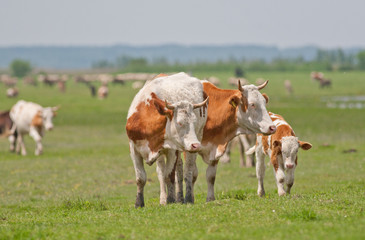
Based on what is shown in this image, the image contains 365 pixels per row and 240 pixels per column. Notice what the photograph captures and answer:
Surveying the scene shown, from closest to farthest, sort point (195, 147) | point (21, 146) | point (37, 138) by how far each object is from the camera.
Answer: point (195, 147) < point (37, 138) < point (21, 146)

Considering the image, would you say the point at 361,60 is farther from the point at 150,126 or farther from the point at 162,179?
the point at 150,126

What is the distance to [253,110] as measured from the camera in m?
13.2

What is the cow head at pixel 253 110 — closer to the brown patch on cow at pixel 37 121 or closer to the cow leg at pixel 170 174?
the cow leg at pixel 170 174

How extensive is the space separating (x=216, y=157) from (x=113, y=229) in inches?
165

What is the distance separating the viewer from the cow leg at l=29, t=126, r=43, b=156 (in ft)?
93.2

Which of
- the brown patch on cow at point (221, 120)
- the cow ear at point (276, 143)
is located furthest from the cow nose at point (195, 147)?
the cow ear at point (276, 143)

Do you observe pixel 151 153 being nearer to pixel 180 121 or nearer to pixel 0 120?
pixel 180 121

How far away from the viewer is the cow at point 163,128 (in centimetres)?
1198

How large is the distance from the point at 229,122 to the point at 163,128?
1.92 m

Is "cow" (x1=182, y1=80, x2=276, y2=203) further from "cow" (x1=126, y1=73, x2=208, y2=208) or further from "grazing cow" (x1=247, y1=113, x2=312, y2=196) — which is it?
"grazing cow" (x1=247, y1=113, x2=312, y2=196)

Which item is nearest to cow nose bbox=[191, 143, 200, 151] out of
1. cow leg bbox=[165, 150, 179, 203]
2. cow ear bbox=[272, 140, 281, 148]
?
cow leg bbox=[165, 150, 179, 203]

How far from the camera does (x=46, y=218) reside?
37.6ft

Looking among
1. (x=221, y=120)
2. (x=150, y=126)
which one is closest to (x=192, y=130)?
(x=150, y=126)

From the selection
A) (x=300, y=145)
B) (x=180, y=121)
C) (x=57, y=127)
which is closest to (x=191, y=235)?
(x=180, y=121)
